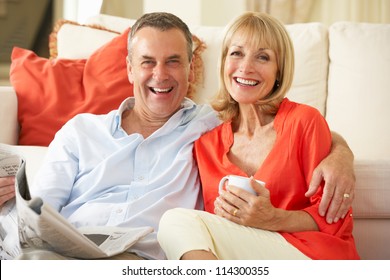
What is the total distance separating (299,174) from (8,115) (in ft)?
3.87

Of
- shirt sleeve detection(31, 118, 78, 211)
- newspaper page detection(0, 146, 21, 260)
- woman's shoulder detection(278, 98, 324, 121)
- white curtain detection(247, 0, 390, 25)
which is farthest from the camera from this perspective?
white curtain detection(247, 0, 390, 25)

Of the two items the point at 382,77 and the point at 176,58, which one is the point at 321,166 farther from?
the point at 382,77

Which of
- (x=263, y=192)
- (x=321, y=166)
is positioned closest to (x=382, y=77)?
(x=321, y=166)

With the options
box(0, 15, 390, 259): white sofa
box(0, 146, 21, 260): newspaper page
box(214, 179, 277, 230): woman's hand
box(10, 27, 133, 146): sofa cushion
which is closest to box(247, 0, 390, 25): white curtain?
box(0, 15, 390, 259): white sofa

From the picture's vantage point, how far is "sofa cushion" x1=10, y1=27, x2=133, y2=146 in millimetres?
2227

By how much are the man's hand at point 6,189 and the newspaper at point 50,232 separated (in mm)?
15

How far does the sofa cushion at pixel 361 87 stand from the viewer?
2262mm

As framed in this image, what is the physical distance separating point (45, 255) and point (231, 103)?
74cm

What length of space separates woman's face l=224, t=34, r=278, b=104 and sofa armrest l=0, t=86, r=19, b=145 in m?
0.95

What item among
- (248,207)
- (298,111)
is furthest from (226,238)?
(298,111)

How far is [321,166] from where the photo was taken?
57.9 inches

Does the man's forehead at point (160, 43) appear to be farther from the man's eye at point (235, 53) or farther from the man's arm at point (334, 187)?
the man's arm at point (334, 187)

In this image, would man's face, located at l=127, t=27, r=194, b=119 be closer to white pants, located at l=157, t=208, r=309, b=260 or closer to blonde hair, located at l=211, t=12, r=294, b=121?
blonde hair, located at l=211, t=12, r=294, b=121
